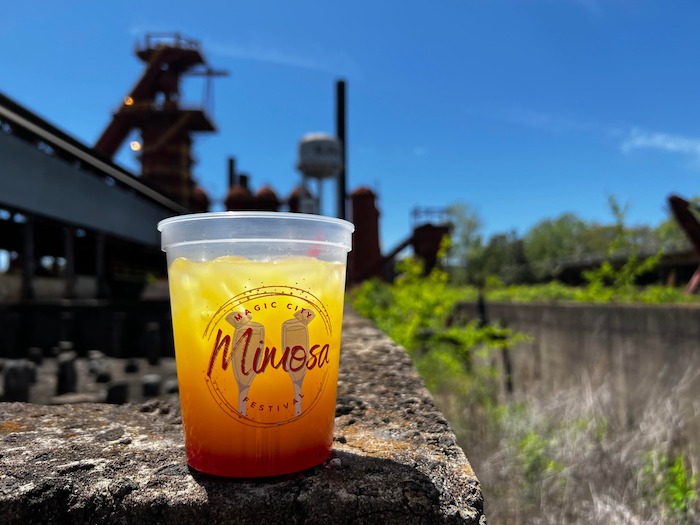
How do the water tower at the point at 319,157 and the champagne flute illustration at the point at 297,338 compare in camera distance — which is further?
the water tower at the point at 319,157

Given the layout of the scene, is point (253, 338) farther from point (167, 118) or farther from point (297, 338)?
point (167, 118)

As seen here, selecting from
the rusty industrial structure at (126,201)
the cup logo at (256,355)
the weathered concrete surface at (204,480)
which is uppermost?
the rusty industrial structure at (126,201)

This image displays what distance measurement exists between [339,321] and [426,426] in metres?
0.35

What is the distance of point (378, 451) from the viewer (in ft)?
3.12

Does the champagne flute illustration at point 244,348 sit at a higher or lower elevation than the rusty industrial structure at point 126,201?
lower

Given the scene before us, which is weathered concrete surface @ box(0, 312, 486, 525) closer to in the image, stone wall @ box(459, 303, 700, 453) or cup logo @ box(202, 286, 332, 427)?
cup logo @ box(202, 286, 332, 427)

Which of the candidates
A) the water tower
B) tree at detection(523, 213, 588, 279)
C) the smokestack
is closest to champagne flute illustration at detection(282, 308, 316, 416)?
the water tower

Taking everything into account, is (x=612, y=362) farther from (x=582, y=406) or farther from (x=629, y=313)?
(x=582, y=406)

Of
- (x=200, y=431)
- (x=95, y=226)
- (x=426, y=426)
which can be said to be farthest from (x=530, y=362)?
(x=95, y=226)

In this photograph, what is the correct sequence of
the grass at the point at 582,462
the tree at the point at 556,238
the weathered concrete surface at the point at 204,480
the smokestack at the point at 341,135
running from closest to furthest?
the weathered concrete surface at the point at 204,480, the grass at the point at 582,462, the smokestack at the point at 341,135, the tree at the point at 556,238

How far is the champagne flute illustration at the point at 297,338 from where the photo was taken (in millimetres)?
781

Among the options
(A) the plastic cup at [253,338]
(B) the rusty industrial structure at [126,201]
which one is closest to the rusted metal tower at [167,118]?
(B) the rusty industrial structure at [126,201]

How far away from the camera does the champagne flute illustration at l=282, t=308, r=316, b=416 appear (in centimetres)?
78

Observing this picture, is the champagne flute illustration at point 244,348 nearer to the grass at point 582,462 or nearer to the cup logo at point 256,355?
the cup logo at point 256,355
